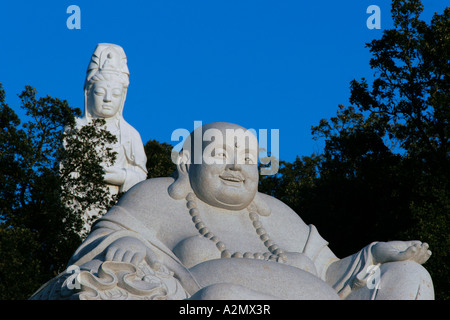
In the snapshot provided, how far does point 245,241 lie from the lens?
8.26m

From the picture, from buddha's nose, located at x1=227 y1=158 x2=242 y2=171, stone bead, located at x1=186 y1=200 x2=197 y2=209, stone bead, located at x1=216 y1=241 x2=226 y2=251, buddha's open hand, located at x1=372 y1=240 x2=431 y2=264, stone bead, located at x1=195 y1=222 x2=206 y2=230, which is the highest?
buddha's nose, located at x1=227 y1=158 x2=242 y2=171

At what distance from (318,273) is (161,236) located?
4.76 ft

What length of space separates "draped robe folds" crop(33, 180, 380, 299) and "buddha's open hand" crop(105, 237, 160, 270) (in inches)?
4.1

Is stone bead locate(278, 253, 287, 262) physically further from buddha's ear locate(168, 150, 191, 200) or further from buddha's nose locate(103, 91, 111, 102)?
buddha's nose locate(103, 91, 111, 102)

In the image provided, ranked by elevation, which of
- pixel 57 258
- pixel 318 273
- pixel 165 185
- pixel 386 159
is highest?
pixel 386 159

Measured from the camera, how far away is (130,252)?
23.5ft

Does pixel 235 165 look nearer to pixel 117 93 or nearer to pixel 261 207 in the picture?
pixel 261 207

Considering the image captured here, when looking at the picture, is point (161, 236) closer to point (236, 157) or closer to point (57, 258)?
point (236, 157)

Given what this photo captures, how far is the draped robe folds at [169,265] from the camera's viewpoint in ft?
22.5

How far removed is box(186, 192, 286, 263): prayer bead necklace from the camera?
794 cm

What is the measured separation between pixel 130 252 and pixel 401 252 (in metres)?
2.33

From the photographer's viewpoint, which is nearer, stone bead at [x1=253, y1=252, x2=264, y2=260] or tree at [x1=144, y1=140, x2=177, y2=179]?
stone bead at [x1=253, y1=252, x2=264, y2=260]

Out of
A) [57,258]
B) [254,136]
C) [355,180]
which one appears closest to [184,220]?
[254,136]

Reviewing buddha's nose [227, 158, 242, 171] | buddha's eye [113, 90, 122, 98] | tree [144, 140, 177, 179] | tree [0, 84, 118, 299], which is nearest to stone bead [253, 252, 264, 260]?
buddha's nose [227, 158, 242, 171]
